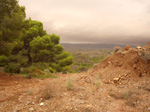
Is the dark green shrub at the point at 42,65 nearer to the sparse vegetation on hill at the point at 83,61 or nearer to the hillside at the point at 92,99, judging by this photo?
the sparse vegetation on hill at the point at 83,61

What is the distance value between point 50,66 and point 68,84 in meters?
10.8

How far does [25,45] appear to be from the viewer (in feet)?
49.5

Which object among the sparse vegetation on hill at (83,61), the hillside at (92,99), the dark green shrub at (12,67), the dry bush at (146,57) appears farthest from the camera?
the sparse vegetation on hill at (83,61)

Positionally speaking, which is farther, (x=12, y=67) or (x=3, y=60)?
(x=3, y=60)

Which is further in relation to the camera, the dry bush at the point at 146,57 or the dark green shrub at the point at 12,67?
the dark green shrub at the point at 12,67

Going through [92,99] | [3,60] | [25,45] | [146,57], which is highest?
[25,45]

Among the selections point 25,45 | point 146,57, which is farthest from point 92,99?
point 25,45

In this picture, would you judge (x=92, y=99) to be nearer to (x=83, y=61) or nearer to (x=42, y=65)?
(x=42, y=65)

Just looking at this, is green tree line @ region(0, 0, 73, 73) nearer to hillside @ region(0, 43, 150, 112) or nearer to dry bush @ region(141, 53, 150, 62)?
hillside @ region(0, 43, 150, 112)

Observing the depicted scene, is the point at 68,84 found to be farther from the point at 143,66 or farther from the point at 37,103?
the point at 143,66

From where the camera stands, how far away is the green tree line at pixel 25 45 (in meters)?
7.28

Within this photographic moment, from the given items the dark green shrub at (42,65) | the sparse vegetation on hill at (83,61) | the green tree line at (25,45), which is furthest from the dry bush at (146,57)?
the dark green shrub at (42,65)

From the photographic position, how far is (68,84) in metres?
5.17

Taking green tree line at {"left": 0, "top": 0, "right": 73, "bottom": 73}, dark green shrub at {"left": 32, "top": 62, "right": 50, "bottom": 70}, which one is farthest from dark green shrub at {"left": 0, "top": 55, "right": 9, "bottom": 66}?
dark green shrub at {"left": 32, "top": 62, "right": 50, "bottom": 70}
